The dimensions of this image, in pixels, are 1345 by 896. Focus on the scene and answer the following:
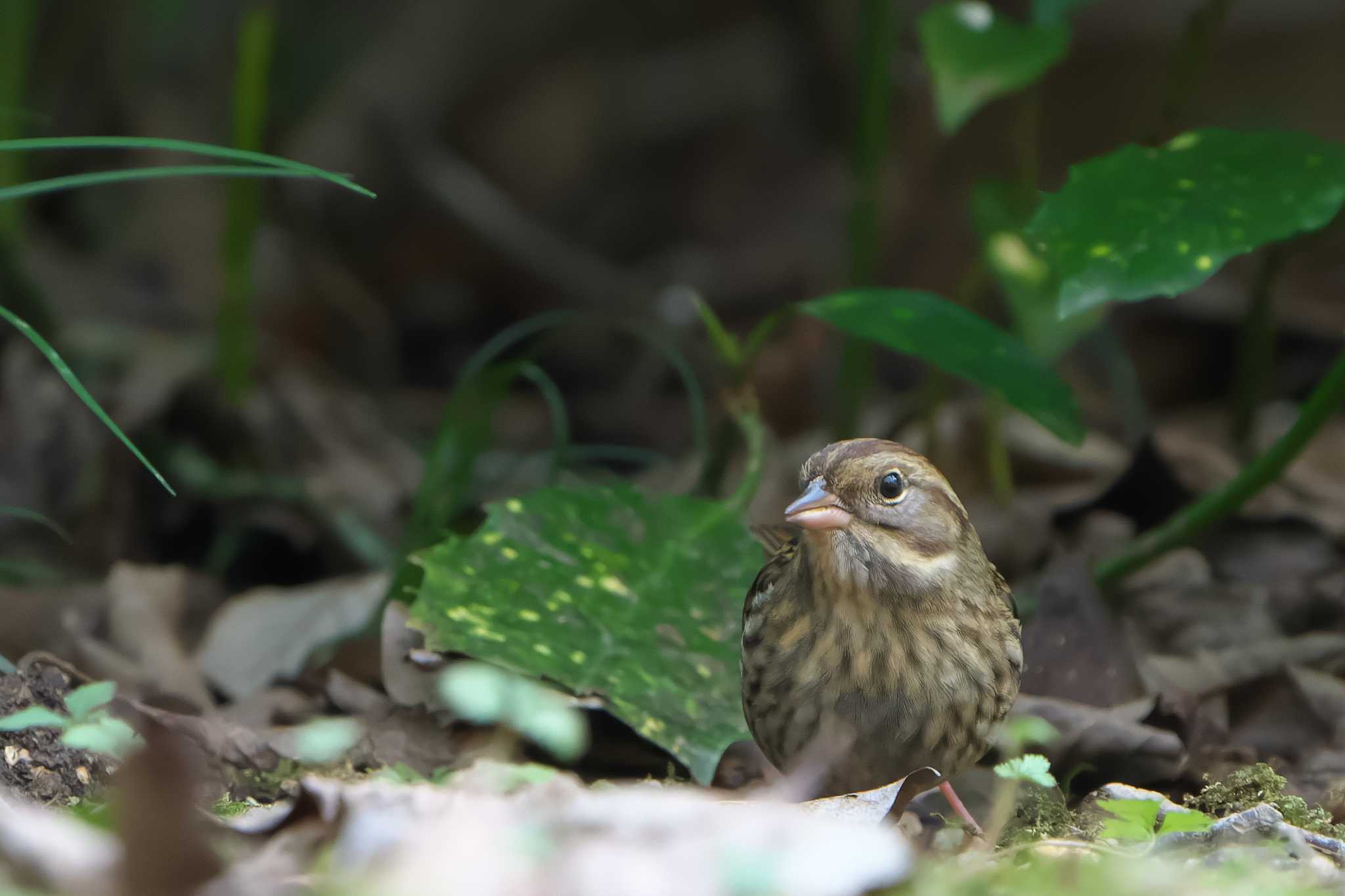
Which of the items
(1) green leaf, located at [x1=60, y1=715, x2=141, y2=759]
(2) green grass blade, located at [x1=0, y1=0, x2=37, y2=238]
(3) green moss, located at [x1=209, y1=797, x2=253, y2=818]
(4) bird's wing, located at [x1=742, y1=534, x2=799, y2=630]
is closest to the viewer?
(1) green leaf, located at [x1=60, y1=715, x2=141, y2=759]

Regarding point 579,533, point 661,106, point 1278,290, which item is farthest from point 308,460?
point 661,106

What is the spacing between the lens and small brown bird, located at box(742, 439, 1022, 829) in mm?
3029

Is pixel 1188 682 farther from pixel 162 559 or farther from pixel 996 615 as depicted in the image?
pixel 162 559

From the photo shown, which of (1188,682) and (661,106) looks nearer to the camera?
(1188,682)

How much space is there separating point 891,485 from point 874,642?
306 millimetres

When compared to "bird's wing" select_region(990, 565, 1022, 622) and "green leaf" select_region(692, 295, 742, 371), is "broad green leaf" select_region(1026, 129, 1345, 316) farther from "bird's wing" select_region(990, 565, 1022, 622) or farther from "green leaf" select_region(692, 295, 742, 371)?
"green leaf" select_region(692, 295, 742, 371)

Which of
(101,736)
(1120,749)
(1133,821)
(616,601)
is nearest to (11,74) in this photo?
(616,601)

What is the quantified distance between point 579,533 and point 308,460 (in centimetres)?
225

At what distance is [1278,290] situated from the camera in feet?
21.2

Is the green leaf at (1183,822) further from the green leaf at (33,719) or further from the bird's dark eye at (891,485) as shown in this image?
the green leaf at (33,719)

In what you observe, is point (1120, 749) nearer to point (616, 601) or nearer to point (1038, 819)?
point (1038, 819)

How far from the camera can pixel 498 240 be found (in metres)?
8.08

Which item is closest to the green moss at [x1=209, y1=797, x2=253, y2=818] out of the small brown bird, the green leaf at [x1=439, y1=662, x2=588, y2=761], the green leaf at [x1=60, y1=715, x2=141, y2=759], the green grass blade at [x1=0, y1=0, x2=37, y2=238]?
the green leaf at [x1=60, y1=715, x2=141, y2=759]

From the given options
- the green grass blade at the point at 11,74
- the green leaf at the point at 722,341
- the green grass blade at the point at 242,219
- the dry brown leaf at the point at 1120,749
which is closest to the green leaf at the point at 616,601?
the green leaf at the point at 722,341
